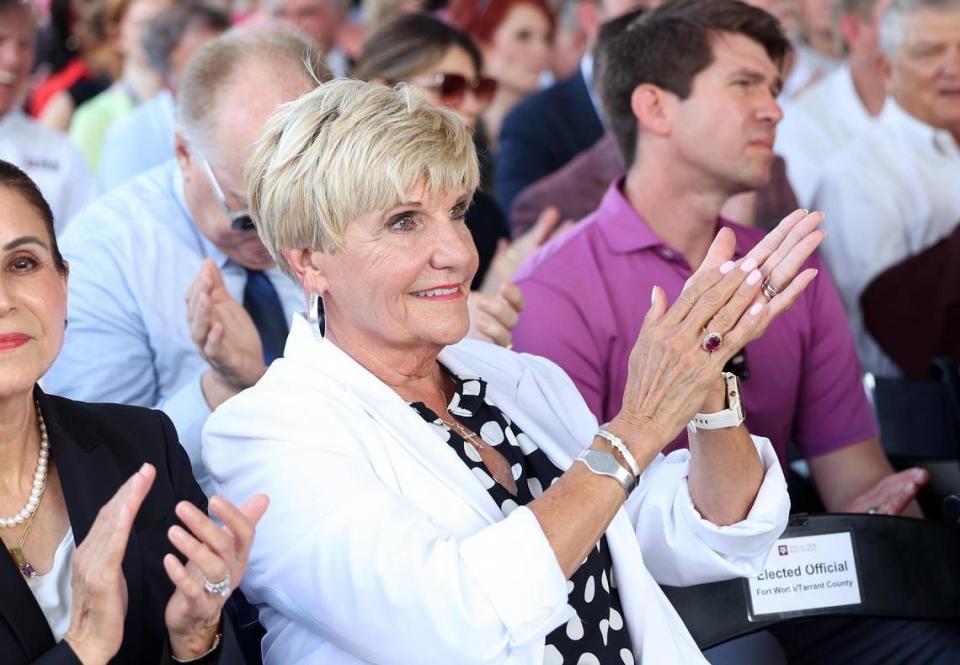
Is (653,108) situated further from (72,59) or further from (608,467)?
(72,59)

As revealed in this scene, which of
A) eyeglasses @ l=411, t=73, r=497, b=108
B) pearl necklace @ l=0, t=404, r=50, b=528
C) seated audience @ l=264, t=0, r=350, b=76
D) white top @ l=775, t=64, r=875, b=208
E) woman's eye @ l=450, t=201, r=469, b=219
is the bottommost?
seated audience @ l=264, t=0, r=350, b=76

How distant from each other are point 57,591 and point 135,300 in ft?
3.77

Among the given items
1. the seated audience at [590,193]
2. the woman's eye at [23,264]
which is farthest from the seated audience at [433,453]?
the seated audience at [590,193]

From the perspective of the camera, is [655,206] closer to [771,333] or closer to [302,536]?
[771,333]

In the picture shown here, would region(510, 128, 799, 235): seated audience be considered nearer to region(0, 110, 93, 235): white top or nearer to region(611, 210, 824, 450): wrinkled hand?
region(0, 110, 93, 235): white top

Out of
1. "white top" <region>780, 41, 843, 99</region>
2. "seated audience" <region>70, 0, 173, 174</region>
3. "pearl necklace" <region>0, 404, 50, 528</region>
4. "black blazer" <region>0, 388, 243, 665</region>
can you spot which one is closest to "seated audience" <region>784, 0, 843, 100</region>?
"white top" <region>780, 41, 843, 99</region>

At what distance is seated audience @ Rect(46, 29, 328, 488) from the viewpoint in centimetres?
283

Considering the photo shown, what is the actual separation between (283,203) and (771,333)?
1.39 meters

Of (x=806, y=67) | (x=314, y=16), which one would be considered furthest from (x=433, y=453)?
(x=806, y=67)

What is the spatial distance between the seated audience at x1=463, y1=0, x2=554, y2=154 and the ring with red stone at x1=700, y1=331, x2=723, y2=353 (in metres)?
4.42

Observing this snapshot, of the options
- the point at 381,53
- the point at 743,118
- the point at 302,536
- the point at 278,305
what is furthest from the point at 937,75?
the point at 302,536

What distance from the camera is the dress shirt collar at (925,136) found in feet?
14.4

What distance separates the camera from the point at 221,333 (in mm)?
2512

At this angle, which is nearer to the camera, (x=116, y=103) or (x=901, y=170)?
(x=901, y=170)
